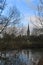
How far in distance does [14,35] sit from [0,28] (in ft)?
5.31

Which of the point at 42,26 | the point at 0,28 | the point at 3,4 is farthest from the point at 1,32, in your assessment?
the point at 42,26

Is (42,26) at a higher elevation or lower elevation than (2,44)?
higher

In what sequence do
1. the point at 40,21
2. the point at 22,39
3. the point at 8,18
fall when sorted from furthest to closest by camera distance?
the point at 40,21, the point at 8,18, the point at 22,39

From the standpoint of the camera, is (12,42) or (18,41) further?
(12,42)

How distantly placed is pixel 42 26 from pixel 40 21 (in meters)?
0.59

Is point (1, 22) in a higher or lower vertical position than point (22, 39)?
higher

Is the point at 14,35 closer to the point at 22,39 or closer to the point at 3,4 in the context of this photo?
the point at 22,39

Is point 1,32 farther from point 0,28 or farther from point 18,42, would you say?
point 18,42

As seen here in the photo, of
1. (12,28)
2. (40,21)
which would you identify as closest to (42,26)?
(40,21)

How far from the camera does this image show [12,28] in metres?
17.4

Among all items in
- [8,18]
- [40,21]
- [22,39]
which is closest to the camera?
[22,39]

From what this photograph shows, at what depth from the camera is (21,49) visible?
17609mm

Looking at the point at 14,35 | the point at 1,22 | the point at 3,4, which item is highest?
the point at 3,4

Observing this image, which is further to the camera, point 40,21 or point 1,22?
point 40,21
